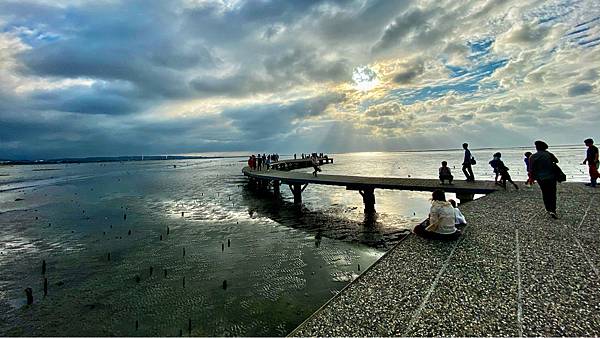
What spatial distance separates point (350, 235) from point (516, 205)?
260 inches

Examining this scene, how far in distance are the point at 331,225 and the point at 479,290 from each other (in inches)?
445

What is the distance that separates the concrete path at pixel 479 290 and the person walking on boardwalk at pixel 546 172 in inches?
49.2

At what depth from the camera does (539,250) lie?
5875 mm

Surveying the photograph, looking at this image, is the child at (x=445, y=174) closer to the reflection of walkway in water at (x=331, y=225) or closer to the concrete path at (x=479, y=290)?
the reflection of walkway in water at (x=331, y=225)

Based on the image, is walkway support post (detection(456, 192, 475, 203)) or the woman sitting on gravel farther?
walkway support post (detection(456, 192, 475, 203))

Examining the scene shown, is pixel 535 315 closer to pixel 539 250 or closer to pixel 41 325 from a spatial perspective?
pixel 539 250

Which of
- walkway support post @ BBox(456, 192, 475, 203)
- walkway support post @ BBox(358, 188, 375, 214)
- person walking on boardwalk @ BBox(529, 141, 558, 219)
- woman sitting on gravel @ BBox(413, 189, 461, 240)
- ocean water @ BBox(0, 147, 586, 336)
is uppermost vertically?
person walking on boardwalk @ BBox(529, 141, 558, 219)

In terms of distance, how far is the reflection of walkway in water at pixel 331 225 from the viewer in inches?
504

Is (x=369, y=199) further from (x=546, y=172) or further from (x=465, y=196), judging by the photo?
(x=546, y=172)

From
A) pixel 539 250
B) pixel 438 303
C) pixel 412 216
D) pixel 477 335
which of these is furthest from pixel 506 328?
pixel 412 216

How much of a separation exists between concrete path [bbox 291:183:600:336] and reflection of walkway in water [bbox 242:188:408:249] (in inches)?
225

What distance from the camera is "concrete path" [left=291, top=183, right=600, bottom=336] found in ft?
11.4

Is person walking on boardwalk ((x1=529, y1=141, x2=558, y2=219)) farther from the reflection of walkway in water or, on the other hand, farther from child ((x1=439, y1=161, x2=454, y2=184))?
child ((x1=439, y1=161, x2=454, y2=184))

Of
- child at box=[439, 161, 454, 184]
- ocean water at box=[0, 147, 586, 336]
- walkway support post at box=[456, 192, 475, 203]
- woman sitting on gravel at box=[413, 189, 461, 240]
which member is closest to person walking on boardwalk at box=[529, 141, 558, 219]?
woman sitting on gravel at box=[413, 189, 461, 240]
